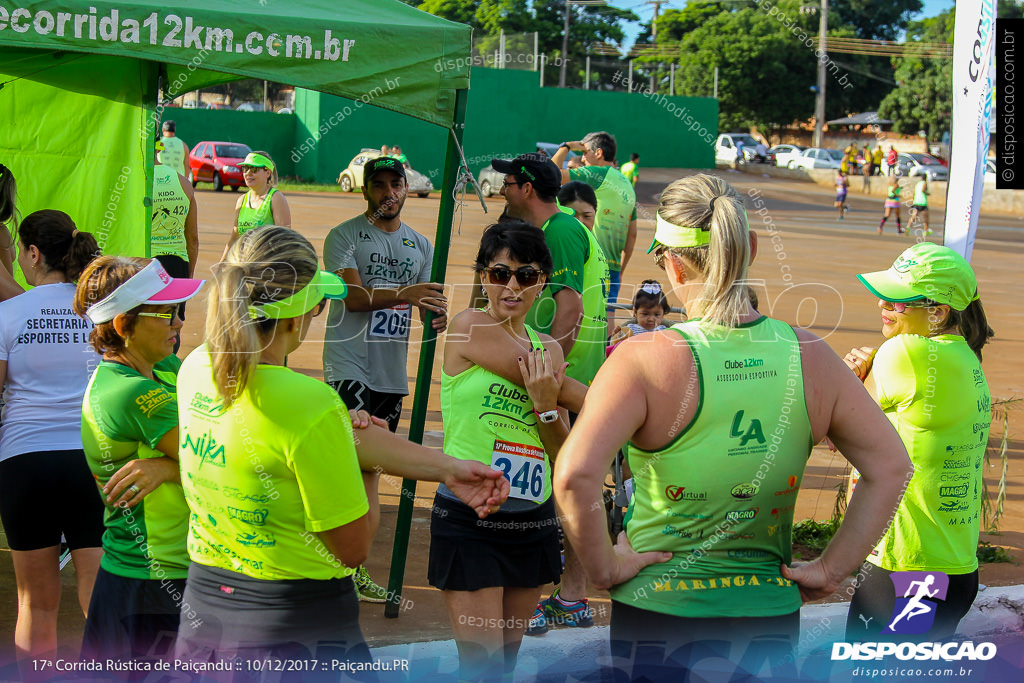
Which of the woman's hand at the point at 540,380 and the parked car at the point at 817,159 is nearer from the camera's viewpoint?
the woman's hand at the point at 540,380

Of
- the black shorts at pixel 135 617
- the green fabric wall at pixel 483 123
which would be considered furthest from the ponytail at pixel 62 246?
the green fabric wall at pixel 483 123

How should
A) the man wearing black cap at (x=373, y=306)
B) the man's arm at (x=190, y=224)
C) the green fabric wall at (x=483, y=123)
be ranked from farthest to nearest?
the green fabric wall at (x=483, y=123) → the man's arm at (x=190, y=224) → the man wearing black cap at (x=373, y=306)

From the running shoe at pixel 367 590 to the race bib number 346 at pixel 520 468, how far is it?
1787 mm

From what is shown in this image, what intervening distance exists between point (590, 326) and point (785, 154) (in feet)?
149

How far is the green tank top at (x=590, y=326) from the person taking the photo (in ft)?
15.3

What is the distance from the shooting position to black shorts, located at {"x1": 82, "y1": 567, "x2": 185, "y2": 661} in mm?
2910

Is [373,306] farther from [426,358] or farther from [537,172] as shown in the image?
[537,172]

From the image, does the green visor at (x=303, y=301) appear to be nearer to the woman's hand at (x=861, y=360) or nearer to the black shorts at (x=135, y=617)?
the black shorts at (x=135, y=617)

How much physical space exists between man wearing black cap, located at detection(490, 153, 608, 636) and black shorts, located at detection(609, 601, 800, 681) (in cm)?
213

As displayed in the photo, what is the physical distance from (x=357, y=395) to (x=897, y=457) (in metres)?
3.22

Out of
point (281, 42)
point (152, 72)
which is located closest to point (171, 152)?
point (152, 72)

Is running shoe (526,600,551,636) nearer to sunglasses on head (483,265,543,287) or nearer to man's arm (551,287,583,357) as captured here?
man's arm (551,287,583,357)

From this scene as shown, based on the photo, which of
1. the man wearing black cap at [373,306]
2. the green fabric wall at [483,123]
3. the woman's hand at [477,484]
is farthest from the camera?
the green fabric wall at [483,123]

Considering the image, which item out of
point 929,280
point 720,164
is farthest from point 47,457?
point 720,164
